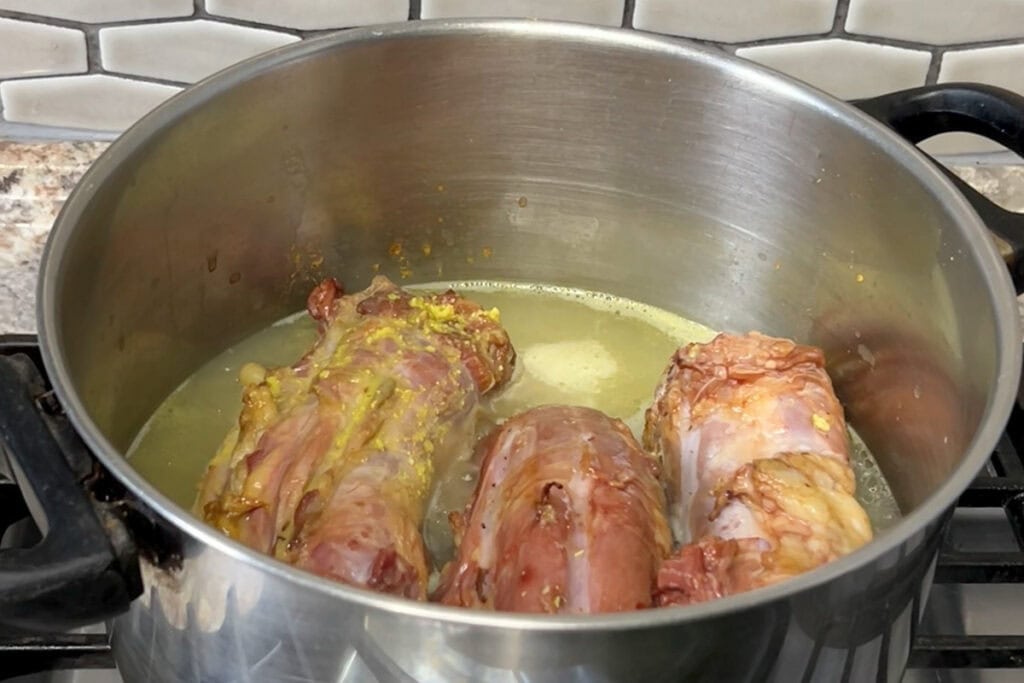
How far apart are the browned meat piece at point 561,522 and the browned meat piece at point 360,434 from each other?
0.14 ft

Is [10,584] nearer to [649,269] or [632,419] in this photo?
[632,419]

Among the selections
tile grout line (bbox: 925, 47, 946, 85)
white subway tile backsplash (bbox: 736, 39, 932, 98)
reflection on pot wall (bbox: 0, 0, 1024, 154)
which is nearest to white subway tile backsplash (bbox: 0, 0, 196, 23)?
reflection on pot wall (bbox: 0, 0, 1024, 154)

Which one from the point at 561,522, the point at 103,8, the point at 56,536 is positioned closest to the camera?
the point at 56,536

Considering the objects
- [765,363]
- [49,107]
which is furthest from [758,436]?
[49,107]

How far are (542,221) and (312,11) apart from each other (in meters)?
0.29

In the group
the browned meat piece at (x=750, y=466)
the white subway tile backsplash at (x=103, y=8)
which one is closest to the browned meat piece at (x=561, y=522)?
the browned meat piece at (x=750, y=466)

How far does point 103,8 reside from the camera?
1.08m

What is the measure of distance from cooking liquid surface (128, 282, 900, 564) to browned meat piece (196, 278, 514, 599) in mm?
53

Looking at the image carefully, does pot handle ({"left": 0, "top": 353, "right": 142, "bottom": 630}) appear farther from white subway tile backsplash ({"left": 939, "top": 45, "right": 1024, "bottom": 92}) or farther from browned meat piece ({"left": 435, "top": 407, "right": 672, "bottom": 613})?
white subway tile backsplash ({"left": 939, "top": 45, "right": 1024, "bottom": 92})

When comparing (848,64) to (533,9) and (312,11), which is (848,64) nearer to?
(533,9)

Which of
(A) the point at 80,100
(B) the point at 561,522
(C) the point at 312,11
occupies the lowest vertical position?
(B) the point at 561,522

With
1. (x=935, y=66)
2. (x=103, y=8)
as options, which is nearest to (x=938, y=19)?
(x=935, y=66)

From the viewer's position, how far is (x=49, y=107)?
1.16 m

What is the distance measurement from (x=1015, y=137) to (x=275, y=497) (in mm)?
616
